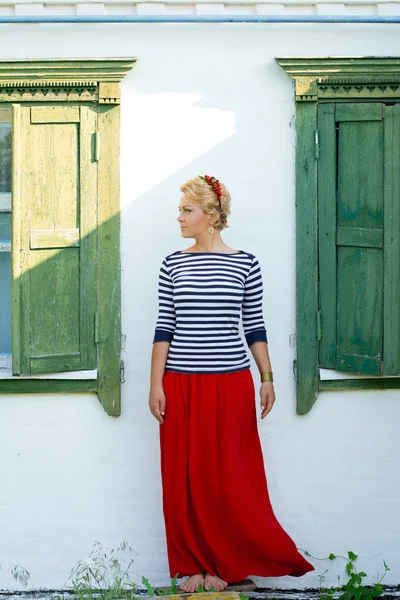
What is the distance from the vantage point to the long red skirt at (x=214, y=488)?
4910 mm

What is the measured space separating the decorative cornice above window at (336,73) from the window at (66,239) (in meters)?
1.00

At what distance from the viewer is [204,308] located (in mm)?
4914

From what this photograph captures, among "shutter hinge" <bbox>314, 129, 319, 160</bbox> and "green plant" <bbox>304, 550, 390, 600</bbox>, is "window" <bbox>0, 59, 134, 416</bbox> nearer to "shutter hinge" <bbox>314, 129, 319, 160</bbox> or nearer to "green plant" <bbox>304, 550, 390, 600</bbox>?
"shutter hinge" <bbox>314, 129, 319, 160</bbox>

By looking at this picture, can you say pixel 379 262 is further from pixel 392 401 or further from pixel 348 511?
pixel 348 511

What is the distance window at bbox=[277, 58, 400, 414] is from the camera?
5.43m

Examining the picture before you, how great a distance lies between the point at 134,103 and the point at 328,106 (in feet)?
3.70

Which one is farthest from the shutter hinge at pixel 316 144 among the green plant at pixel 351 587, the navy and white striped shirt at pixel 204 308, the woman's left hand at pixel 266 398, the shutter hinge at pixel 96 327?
the green plant at pixel 351 587

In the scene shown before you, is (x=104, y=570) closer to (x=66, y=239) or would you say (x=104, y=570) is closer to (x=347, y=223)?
(x=66, y=239)

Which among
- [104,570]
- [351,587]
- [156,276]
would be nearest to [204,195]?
[156,276]

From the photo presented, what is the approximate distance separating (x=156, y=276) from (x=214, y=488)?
1.29 metres

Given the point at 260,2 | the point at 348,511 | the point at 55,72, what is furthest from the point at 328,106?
the point at 348,511

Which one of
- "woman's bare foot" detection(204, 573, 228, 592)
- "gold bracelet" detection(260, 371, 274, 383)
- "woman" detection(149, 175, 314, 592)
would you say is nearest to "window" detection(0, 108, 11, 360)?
"woman" detection(149, 175, 314, 592)

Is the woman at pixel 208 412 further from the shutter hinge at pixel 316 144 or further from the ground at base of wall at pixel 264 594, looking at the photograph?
the shutter hinge at pixel 316 144

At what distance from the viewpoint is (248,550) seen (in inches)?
196
